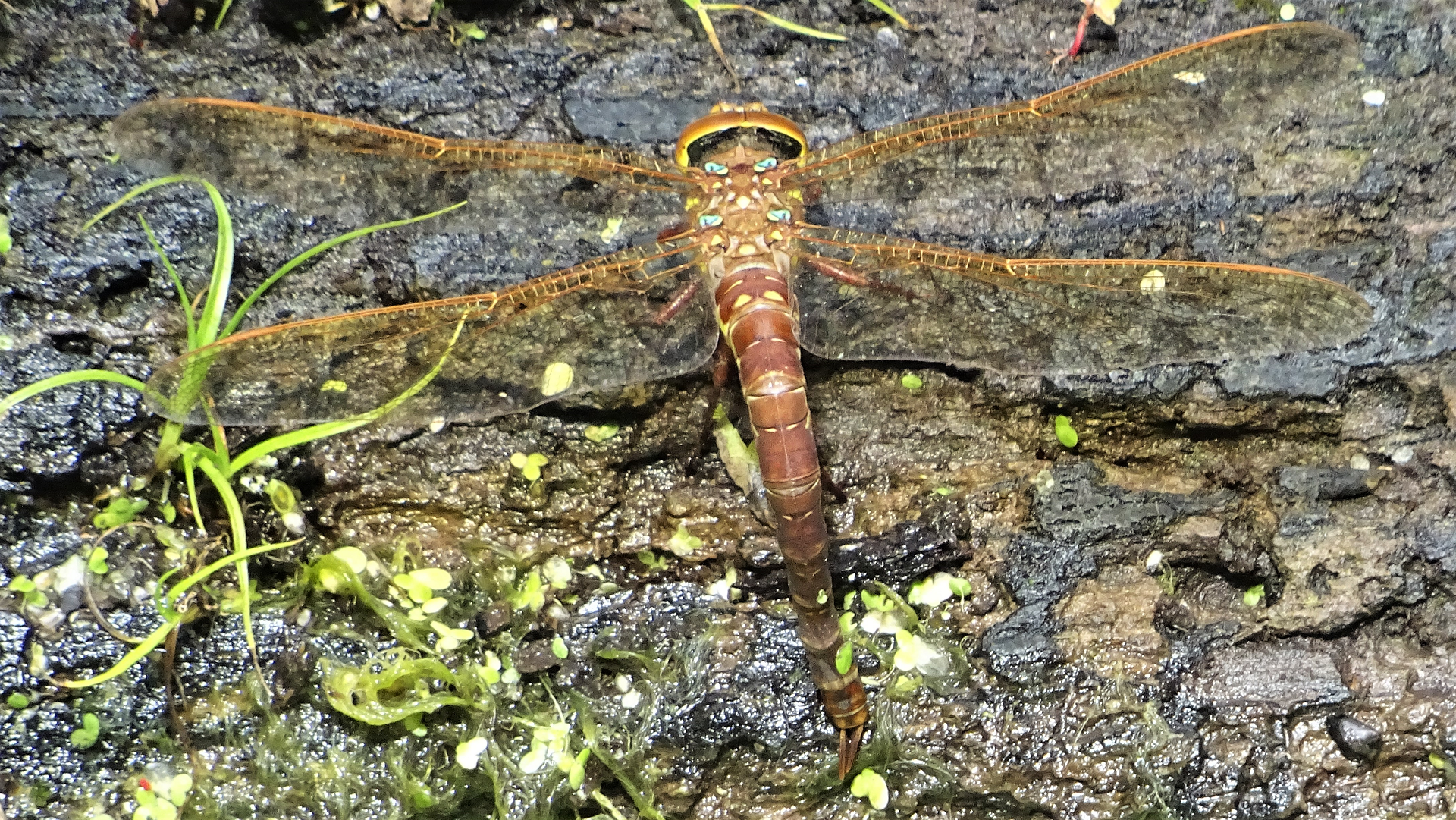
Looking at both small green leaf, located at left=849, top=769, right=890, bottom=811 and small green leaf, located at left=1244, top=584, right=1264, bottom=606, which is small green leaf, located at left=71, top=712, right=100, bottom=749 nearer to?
small green leaf, located at left=849, top=769, right=890, bottom=811

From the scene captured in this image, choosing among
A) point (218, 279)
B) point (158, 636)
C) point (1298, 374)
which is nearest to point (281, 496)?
point (158, 636)

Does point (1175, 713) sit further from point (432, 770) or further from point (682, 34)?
point (682, 34)

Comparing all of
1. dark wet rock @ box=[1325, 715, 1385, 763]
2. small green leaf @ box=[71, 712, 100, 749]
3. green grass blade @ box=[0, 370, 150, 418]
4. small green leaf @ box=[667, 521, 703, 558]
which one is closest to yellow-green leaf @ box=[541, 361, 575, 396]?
small green leaf @ box=[667, 521, 703, 558]

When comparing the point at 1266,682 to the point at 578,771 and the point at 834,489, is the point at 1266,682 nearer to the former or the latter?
the point at 834,489

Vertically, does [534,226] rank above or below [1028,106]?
below

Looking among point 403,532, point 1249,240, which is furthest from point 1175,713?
point 403,532

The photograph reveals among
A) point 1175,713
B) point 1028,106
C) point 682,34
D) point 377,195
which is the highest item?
point 682,34

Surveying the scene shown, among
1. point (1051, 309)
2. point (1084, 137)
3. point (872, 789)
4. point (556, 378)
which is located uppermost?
point (1084, 137)
